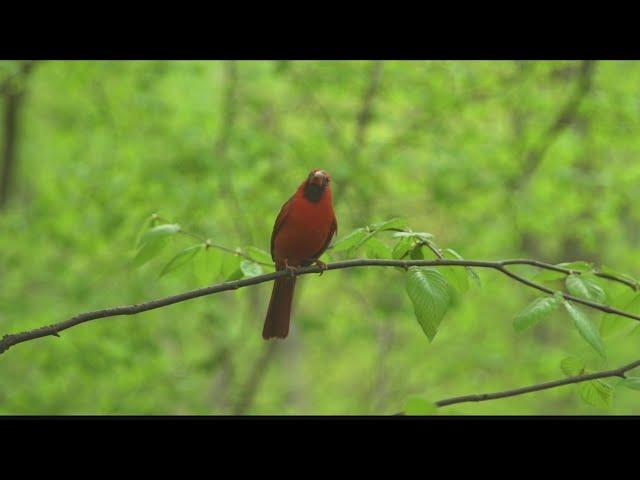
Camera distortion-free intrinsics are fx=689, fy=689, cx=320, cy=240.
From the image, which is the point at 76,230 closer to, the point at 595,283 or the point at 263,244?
the point at 263,244

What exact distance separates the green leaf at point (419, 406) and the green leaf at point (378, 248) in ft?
2.14

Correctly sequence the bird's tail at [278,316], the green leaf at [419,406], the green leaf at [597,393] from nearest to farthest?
the green leaf at [419,406], the green leaf at [597,393], the bird's tail at [278,316]

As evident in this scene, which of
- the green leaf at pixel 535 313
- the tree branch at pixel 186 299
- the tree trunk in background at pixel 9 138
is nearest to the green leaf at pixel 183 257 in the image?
the tree branch at pixel 186 299

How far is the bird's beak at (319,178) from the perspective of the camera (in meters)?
3.06

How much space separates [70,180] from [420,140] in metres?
3.42

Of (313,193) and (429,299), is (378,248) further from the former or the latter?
(313,193)

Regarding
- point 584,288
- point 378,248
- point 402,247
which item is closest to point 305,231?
point 378,248

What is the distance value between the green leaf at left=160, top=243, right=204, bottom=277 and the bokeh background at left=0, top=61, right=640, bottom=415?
3.60 meters

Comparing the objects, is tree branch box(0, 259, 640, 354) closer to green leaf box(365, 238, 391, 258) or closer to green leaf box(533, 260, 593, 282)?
green leaf box(533, 260, 593, 282)

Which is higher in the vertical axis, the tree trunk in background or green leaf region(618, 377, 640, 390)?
the tree trunk in background

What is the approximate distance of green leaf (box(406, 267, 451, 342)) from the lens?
1.66 metres

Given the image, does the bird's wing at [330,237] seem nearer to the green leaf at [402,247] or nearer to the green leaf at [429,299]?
the green leaf at [402,247]

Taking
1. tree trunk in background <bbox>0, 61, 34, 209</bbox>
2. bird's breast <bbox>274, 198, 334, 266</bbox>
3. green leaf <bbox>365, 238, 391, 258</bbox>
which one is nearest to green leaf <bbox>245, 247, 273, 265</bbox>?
green leaf <bbox>365, 238, 391, 258</bbox>

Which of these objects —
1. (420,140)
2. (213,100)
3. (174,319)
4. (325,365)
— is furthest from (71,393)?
(325,365)
